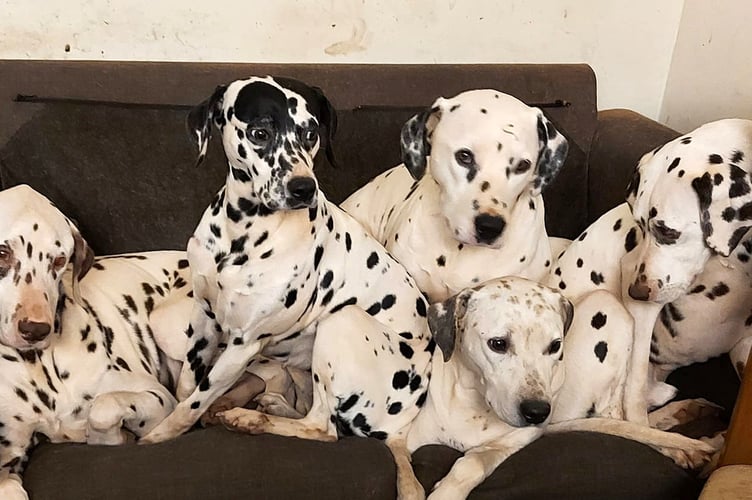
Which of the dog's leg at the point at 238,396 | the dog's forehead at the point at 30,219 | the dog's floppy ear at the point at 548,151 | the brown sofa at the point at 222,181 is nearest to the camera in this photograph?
the brown sofa at the point at 222,181

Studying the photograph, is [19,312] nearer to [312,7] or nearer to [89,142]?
[89,142]

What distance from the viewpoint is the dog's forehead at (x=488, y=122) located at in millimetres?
2402

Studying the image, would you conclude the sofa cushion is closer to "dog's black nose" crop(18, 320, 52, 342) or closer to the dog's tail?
the dog's tail

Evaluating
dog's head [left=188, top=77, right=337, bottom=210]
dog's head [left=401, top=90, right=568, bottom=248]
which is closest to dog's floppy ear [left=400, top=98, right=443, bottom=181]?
dog's head [left=401, top=90, right=568, bottom=248]

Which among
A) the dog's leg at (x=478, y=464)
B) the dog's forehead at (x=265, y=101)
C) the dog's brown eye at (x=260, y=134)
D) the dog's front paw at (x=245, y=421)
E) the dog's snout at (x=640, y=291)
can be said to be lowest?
the dog's leg at (x=478, y=464)

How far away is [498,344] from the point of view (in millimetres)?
2182

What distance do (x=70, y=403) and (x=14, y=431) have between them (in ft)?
0.55

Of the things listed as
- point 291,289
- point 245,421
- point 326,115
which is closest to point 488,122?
point 326,115

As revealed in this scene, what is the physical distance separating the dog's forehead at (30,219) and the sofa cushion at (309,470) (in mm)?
531

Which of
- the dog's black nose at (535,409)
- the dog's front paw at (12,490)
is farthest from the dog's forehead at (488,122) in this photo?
the dog's front paw at (12,490)

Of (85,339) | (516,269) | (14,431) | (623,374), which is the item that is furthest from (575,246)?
(14,431)

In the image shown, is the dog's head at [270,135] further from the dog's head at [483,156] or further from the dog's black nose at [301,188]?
the dog's head at [483,156]

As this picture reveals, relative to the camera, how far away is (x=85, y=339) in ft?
7.70

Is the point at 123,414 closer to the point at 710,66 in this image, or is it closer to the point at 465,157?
the point at 465,157
